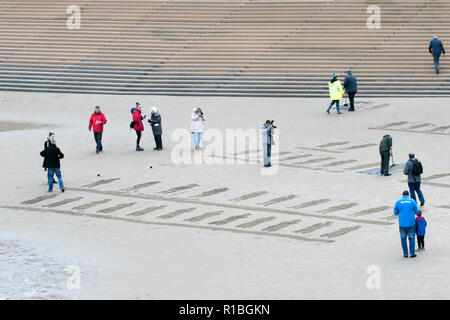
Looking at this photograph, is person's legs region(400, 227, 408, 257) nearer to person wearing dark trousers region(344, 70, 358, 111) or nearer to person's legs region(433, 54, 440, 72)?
person wearing dark trousers region(344, 70, 358, 111)

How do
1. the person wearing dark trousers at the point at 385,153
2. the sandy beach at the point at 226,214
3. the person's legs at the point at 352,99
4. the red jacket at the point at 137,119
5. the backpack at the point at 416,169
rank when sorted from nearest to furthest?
the sandy beach at the point at 226,214 < the backpack at the point at 416,169 < the person wearing dark trousers at the point at 385,153 < the red jacket at the point at 137,119 < the person's legs at the point at 352,99

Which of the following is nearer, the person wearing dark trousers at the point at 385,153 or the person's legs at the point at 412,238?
the person's legs at the point at 412,238

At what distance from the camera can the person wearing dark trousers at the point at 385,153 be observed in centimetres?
2302

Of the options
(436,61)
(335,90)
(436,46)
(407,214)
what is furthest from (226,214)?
(436,46)

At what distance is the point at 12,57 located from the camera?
41188 mm

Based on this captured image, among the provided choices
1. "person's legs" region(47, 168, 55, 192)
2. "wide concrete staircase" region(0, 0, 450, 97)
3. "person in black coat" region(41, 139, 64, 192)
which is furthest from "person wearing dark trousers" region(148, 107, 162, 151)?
"wide concrete staircase" region(0, 0, 450, 97)

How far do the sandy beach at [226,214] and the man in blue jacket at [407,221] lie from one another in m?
0.27

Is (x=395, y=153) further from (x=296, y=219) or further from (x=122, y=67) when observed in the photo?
(x=122, y=67)

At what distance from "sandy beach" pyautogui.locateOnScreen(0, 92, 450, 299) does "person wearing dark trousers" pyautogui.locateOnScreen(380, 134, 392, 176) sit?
320 mm

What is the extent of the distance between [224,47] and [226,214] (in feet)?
67.4

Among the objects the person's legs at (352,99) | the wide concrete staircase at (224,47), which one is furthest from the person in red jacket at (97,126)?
the wide concrete staircase at (224,47)

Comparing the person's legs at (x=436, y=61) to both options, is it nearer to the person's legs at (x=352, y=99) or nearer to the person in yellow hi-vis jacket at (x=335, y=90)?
the person's legs at (x=352, y=99)

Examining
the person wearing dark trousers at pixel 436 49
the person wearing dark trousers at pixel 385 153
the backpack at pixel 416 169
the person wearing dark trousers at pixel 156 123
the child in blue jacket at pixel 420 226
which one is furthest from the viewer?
the person wearing dark trousers at pixel 436 49
